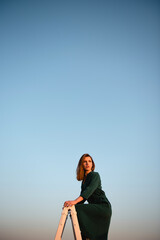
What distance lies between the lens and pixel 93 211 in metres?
4.60

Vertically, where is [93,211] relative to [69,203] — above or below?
below

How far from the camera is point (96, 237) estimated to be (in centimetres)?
455

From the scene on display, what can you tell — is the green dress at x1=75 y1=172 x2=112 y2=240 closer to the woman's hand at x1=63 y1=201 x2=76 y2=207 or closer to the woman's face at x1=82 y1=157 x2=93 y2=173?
the woman's hand at x1=63 y1=201 x2=76 y2=207

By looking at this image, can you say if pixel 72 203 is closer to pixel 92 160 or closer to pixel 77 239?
pixel 77 239

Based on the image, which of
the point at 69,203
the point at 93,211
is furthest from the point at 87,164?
the point at 69,203

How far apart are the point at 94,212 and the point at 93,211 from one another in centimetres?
3

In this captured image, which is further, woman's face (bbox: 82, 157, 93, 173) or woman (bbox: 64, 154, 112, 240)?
woman's face (bbox: 82, 157, 93, 173)

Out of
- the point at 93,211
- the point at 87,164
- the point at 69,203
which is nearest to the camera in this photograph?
the point at 69,203

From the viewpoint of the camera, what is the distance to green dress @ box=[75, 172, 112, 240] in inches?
176

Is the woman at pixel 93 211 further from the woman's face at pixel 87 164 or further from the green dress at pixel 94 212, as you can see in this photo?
the woman's face at pixel 87 164

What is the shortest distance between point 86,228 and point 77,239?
0.46m

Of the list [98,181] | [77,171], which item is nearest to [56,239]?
[98,181]

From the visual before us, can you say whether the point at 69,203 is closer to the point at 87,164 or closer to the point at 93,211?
the point at 93,211

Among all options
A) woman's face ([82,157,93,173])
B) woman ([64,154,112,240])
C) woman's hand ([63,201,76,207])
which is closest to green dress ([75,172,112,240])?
woman ([64,154,112,240])
